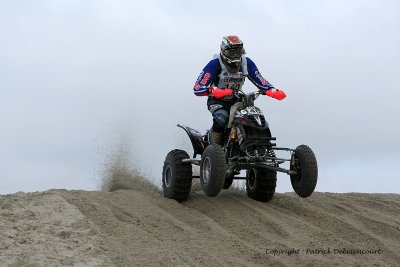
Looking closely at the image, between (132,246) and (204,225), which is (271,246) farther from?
(132,246)

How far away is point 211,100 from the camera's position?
385 inches

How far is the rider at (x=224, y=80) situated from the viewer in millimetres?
9617

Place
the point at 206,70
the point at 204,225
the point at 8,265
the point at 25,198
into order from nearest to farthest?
the point at 8,265 → the point at 204,225 → the point at 25,198 → the point at 206,70

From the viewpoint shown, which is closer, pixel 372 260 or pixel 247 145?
pixel 372 260

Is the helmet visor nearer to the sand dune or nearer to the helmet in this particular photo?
the helmet

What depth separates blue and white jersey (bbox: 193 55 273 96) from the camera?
9688 millimetres

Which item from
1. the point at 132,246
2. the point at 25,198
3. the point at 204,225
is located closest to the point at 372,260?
the point at 204,225

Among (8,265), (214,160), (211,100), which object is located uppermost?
(211,100)

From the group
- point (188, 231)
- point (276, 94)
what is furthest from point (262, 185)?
point (188, 231)

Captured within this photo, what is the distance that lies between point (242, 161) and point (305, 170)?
0.92 metres

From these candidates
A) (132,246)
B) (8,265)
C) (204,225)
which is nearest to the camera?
(8,265)

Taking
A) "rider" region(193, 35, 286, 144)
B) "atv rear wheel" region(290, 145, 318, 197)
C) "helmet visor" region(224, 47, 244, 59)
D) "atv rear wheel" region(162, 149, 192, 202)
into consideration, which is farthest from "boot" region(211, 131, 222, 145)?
"atv rear wheel" region(290, 145, 318, 197)

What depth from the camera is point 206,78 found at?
9688 mm

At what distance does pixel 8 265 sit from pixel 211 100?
425cm
